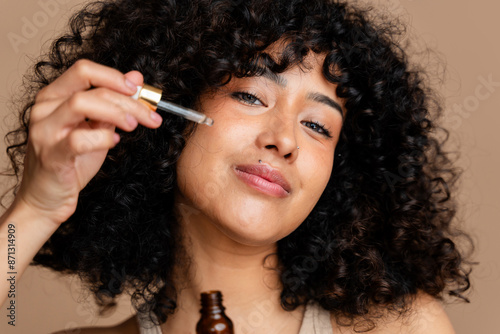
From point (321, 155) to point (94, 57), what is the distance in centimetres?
79

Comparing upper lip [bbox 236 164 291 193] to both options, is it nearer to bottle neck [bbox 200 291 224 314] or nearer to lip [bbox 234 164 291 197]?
lip [bbox 234 164 291 197]

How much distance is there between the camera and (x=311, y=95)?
1.82 meters

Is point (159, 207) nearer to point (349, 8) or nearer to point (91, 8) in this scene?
point (91, 8)

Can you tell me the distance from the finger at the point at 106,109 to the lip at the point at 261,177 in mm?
476

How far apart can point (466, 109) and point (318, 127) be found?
1084 millimetres

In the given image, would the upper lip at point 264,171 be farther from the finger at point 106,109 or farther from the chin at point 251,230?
the finger at point 106,109

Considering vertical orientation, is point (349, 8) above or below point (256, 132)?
above

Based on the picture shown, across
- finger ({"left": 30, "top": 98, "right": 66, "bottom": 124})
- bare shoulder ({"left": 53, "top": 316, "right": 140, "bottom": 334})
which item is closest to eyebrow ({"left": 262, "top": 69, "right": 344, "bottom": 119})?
finger ({"left": 30, "top": 98, "right": 66, "bottom": 124})

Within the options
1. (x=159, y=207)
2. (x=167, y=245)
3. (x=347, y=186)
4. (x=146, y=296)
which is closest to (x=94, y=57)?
(x=159, y=207)

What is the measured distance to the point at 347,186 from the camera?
222cm

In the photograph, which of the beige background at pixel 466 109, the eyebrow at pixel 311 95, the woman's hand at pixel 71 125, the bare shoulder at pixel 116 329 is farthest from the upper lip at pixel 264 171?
the beige background at pixel 466 109

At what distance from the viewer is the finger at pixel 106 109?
4.13 feet

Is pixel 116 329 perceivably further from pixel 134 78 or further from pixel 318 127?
pixel 134 78

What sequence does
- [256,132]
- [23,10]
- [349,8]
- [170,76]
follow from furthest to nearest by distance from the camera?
[23,10] < [349,8] < [170,76] < [256,132]
